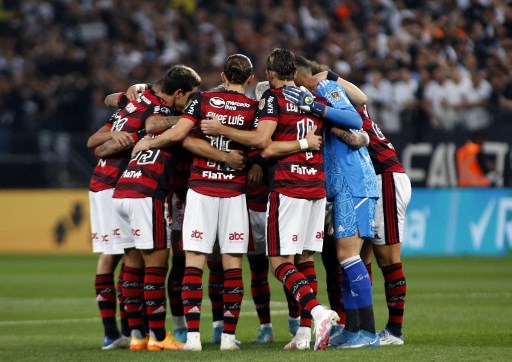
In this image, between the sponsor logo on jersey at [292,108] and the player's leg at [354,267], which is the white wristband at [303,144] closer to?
the sponsor logo on jersey at [292,108]

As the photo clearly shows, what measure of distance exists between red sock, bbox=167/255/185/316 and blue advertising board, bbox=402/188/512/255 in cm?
1083

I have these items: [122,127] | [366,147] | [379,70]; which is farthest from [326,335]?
[379,70]

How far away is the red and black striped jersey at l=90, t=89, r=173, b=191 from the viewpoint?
9344mm

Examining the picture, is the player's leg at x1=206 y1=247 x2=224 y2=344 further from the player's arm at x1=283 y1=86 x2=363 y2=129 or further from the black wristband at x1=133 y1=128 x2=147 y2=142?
the player's arm at x1=283 y1=86 x2=363 y2=129

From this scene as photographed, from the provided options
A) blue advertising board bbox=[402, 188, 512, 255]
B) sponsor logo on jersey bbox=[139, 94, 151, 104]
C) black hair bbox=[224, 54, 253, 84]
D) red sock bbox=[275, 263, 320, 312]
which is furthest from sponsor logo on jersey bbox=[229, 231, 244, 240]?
blue advertising board bbox=[402, 188, 512, 255]

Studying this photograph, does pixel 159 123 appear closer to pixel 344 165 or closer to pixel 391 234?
pixel 344 165

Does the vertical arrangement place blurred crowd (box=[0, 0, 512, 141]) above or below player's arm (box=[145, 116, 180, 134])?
above

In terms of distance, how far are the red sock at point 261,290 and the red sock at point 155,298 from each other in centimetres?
98

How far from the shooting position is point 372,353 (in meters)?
8.07

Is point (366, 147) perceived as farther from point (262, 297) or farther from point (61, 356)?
point (61, 356)

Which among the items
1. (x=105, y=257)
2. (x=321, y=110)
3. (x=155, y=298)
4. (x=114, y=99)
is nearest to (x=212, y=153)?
(x=321, y=110)

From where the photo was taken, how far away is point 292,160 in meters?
8.62

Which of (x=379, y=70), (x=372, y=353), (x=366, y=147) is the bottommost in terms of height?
(x=372, y=353)

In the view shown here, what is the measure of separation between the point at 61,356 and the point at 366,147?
3155mm
